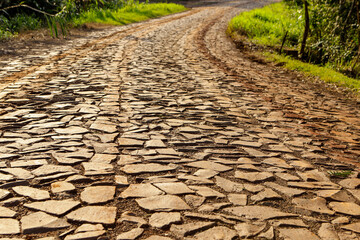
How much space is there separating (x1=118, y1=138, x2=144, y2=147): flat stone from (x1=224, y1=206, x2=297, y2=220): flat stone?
135 cm

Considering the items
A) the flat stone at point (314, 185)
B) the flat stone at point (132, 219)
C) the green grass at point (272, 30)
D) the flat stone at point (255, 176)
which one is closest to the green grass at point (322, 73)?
the green grass at point (272, 30)

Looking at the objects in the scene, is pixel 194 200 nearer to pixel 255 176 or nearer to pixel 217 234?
pixel 217 234

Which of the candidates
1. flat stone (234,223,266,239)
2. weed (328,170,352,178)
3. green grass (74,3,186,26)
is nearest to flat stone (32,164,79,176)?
flat stone (234,223,266,239)

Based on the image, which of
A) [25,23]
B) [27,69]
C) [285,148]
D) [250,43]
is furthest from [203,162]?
[25,23]

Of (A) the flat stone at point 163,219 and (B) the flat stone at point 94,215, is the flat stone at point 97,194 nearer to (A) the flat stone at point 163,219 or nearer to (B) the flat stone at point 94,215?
(B) the flat stone at point 94,215

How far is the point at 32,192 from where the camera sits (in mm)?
2752

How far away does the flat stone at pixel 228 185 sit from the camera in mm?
2980

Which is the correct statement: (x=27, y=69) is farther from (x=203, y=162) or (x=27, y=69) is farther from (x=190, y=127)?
(x=203, y=162)

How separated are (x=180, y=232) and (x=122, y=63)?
21.0 ft

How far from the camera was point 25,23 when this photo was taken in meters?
13.2

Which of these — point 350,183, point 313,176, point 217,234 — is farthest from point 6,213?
point 350,183

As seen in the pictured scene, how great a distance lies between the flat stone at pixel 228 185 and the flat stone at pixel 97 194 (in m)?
0.80

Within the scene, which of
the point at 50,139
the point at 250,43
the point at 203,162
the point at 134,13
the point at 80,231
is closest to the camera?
the point at 80,231

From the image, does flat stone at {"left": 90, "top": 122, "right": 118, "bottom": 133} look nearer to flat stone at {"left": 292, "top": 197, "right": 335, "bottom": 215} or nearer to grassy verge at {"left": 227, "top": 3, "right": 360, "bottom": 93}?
flat stone at {"left": 292, "top": 197, "right": 335, "bottom": 215}
